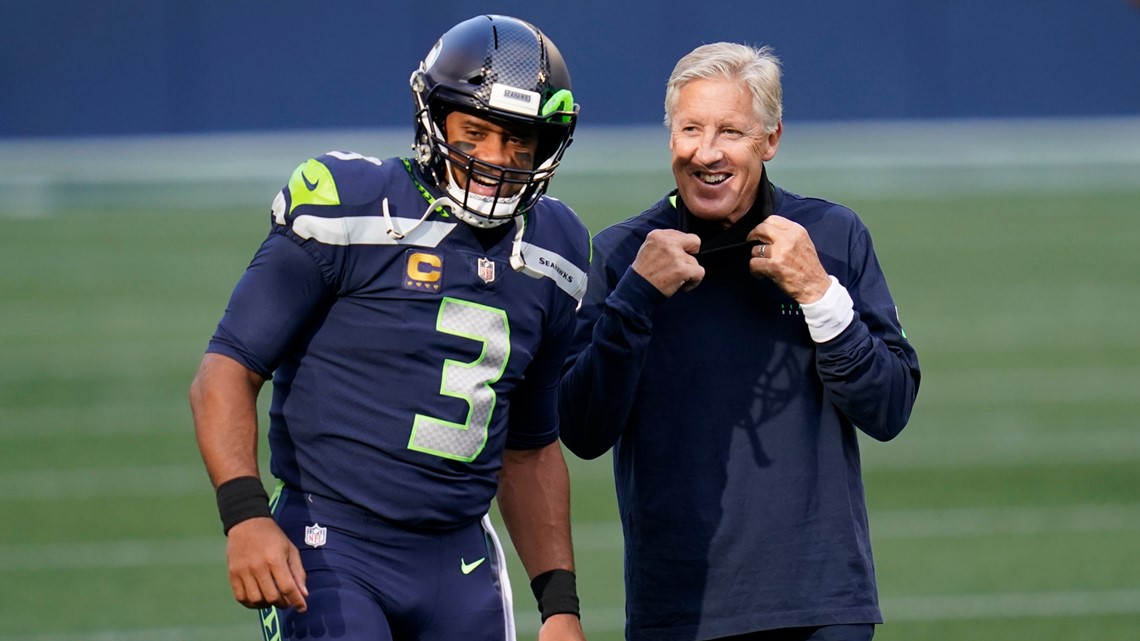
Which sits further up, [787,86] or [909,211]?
[787,86]

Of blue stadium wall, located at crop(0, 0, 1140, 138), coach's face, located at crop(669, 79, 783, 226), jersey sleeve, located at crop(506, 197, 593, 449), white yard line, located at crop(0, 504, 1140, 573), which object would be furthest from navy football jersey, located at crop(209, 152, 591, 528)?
blue stadium wall, located at crop(0, 0, 1140, 138)

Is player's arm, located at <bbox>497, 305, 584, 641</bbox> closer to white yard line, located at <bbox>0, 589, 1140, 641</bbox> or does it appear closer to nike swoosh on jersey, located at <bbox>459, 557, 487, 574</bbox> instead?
nike swoosh on jersey, located at <bbox>459, 557, 487, 574</bbox>

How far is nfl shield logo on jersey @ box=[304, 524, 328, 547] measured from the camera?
9.90 feet

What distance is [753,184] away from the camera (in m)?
3.46

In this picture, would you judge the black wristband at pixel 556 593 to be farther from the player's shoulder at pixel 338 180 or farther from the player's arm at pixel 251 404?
the player's shoulder at pixel 338 180

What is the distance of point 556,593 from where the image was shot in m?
3.31

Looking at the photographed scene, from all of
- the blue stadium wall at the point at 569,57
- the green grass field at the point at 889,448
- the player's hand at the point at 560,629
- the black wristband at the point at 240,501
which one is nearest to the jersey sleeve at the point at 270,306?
the black wristband at the point at 240,501

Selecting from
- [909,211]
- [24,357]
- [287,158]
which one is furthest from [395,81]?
[24,357]

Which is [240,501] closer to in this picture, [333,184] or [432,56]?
[333,184]

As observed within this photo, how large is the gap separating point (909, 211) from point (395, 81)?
21.0 ft

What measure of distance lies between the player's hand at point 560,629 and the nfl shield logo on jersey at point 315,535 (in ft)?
1.65

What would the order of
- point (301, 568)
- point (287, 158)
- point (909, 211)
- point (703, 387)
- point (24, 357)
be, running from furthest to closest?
point (287, 158) → point (909, 211) → point (24, 357) → point (703, 387) → point (301, 568)

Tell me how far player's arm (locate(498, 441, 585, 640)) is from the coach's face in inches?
23.0

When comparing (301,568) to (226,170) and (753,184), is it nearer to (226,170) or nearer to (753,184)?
(753,184)
